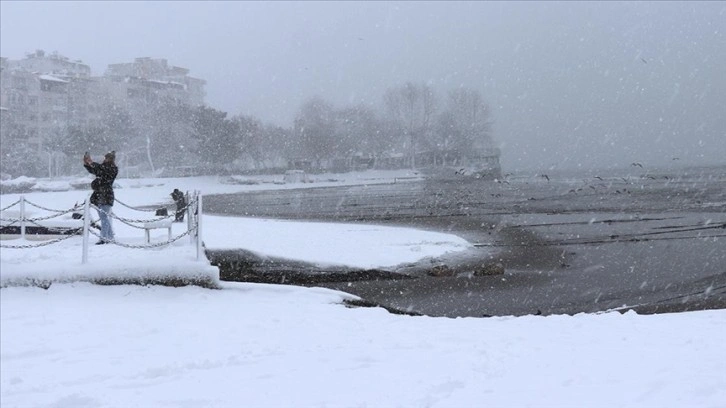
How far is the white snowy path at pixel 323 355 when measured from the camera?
5.41 m

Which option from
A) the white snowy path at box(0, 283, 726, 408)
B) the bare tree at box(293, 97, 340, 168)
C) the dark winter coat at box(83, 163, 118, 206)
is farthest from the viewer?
the bare tree at box(293, 97, 340, 168)

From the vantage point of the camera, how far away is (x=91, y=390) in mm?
5785

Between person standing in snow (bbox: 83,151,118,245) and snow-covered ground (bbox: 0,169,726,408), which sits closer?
snow-covered ground (bbox: 0,169,726,408)

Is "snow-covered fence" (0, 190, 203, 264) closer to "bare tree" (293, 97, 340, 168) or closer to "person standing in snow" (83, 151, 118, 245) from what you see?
"person standing in snow" (83, 151, 118, 245)

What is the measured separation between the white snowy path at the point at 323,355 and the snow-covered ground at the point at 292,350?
0.07ft

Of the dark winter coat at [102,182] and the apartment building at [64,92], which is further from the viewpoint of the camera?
the apartment building at [64,92]

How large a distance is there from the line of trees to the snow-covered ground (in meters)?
70.1

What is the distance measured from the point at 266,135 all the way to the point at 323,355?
10031 cm

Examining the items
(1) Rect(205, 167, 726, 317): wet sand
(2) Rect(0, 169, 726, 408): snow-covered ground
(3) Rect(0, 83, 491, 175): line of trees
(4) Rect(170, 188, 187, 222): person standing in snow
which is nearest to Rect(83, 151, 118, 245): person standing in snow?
(2) Rect(0, 169, 726, 408): snow-covered ground

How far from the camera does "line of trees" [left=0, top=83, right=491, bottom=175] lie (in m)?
78.1

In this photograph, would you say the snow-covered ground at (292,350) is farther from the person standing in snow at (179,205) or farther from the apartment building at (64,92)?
the apartment building at (64,92)

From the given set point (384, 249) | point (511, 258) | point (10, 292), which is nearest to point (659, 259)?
point (511, 258)

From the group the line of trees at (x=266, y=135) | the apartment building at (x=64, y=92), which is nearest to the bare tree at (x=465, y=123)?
the line of trees at (x=266, y=135)

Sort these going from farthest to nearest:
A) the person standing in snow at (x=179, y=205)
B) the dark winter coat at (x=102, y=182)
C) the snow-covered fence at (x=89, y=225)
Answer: the person standing in snow at (x=179, y=205)
the dark winter coat at (x=102, y=182)
the snow-covered fence at (x=89, y=225)
